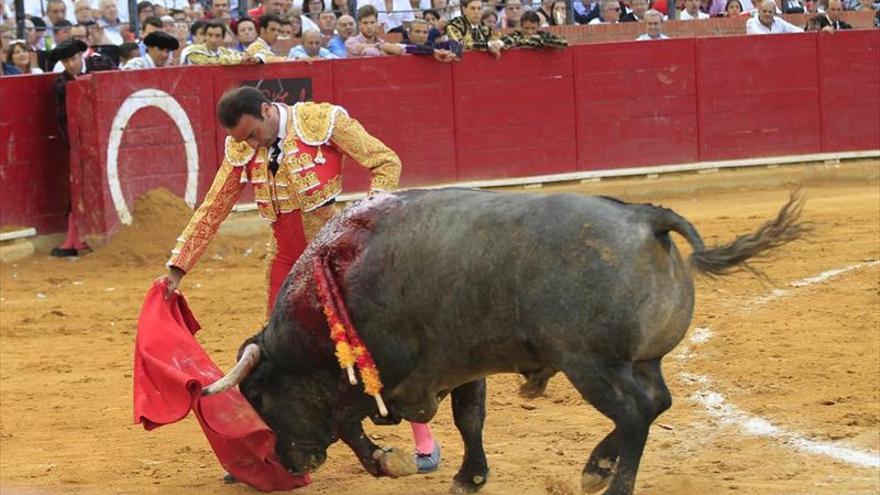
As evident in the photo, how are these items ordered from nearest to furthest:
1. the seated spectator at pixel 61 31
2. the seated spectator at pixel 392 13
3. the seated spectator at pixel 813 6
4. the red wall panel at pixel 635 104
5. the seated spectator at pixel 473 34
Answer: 1. the seated spectator at pixel 61 31
2. the seated spectator at pixel 473 34
3. the red wall panel at pixel 635 104
4. the seated spectator at pixel 392 13
5. the seated spectator at pixel 813 6

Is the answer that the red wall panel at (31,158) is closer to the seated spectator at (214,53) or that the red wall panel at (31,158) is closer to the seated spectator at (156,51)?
the seated spectator at (156,51)

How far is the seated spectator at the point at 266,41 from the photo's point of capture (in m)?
12.2

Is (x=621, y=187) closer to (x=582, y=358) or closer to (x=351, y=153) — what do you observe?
(x=351, y=153)

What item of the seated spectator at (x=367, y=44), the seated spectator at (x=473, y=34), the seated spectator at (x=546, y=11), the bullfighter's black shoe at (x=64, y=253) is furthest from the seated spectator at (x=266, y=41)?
the seated spectator at (x=546, y=11)

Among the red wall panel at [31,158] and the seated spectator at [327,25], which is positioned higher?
the seated spectator at [327,25]

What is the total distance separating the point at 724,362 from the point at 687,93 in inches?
302

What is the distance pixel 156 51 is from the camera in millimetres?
12148

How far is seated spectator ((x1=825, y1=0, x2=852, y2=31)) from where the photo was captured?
1540cm

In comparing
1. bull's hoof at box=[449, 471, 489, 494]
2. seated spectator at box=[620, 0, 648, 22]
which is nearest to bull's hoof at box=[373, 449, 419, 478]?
bull's hoof at box=[449, 471, 489, 494]

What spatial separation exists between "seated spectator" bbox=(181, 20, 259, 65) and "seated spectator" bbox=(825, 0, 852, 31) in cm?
633

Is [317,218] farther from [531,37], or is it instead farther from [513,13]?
[513,13]

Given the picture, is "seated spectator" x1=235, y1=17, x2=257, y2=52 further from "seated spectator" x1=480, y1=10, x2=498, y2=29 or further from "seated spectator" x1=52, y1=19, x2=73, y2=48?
"seated spectator" x1=480, y1=10, x2=498, y2=29

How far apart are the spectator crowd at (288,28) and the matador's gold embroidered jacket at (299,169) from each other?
6.37 meters

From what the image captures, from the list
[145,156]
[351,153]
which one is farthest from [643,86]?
[351,153]
